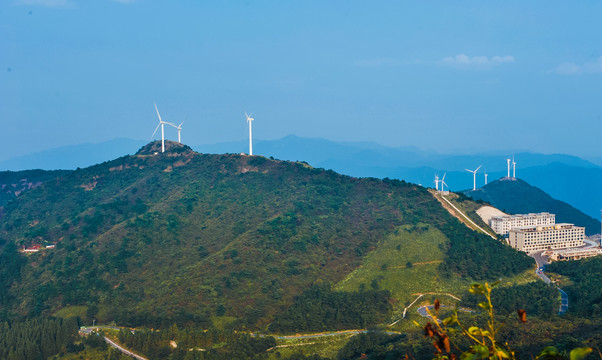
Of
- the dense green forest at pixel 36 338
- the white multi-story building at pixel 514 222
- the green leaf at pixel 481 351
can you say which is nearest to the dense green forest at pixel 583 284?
the white multi-story building at pixel 514 222

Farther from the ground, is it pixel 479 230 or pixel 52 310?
pixel 479 230

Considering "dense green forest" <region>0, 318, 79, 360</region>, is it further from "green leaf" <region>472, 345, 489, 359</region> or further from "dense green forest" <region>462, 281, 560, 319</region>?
"green leaf" <region>472, 345, 489, 359</region>

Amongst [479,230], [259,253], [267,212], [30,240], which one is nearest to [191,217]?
[267,212]

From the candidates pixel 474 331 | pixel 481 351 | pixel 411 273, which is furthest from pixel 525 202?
pixel 481 351

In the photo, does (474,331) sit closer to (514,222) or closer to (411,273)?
(411,273)

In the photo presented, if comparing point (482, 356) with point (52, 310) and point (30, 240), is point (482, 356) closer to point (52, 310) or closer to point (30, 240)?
point (52, 310)
